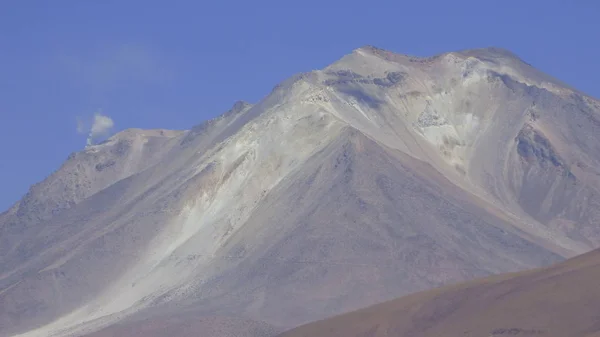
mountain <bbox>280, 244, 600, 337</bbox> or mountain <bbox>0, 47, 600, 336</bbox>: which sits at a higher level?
mountain <bbox>0, 47, 600, 336</bbox>

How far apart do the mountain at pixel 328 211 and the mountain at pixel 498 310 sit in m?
27.0

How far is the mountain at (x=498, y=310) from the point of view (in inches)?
2960

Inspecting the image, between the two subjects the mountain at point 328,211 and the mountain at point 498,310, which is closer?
the mountain at point 498,310

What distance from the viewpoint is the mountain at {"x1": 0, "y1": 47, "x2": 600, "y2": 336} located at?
459ft

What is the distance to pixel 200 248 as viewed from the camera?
6166 inches

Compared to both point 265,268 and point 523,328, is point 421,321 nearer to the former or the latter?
point 523,328

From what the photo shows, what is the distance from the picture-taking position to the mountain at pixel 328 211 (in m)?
140

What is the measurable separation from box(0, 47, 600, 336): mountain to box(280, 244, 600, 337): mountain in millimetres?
26985

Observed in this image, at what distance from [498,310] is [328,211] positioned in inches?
2881

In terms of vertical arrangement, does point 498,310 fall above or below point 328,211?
below

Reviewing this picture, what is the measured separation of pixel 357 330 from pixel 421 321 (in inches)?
187

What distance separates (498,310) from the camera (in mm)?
80125

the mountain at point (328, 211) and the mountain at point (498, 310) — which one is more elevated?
the mountain at point (328, 211)

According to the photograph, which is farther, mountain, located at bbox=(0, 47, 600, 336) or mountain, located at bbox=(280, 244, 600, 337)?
mountain, located at bbox=(0, 47, 600, 336)
